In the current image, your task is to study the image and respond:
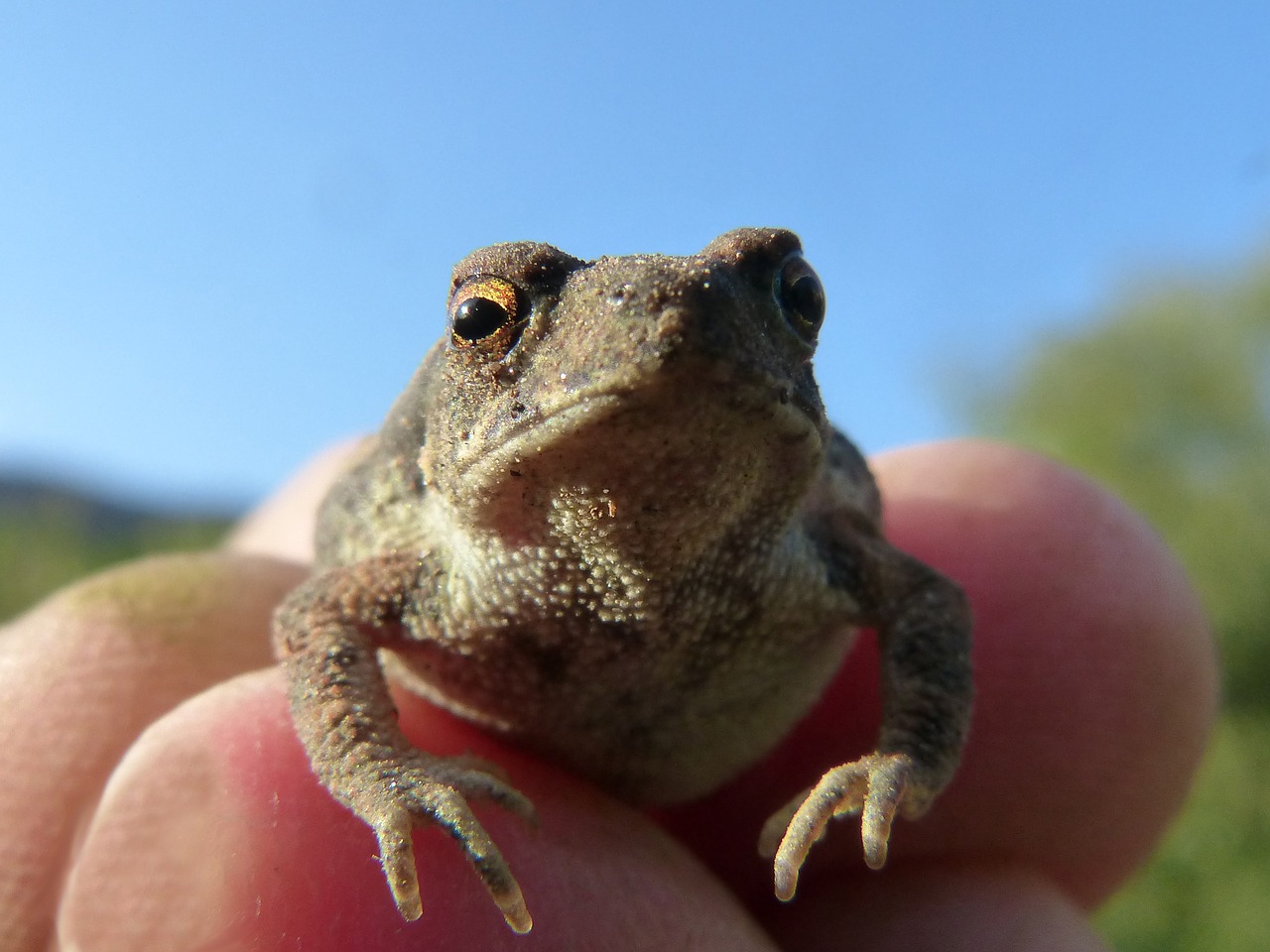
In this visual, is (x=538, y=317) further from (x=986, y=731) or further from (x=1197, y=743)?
(x=1197, y=743)

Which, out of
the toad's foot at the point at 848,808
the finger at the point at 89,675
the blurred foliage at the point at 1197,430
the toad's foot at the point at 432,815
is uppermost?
the blurred foliage at the point at 1197,430

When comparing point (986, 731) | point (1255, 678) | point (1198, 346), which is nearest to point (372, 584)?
point (986, 731)

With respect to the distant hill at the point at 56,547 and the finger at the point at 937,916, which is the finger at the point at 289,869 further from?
the distant hill at the point at 56,547

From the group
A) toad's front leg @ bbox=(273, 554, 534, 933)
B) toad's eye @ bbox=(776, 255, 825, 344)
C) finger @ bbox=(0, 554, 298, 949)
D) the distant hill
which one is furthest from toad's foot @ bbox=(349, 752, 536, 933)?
the distant hill

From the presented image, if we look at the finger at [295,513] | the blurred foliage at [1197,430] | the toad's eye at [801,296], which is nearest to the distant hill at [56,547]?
the finger at [295,513]

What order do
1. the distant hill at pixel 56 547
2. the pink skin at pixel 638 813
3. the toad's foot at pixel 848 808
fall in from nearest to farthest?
the toad's foot at pixel 848 808 → the pink skin at pixel 638 813 → the distant hill at pixel 56 547

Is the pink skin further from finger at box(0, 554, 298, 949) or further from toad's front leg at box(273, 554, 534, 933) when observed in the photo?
toad's front leg at box(273, 554, 534, 933)

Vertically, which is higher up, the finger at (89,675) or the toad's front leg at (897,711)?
the toad's front leg at (897,711)

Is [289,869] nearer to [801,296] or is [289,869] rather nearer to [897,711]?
[897,711]
